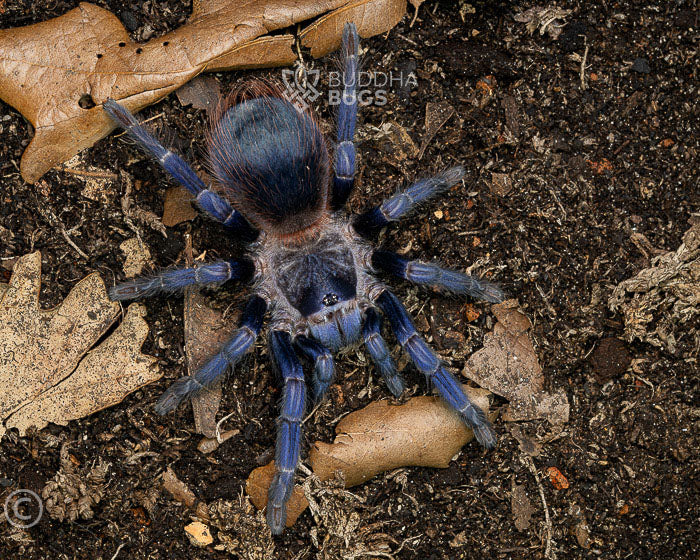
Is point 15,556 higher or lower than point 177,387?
lower

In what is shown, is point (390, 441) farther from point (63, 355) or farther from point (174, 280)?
point (63, 355)

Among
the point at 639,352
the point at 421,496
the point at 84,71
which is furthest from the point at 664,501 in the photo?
the point at 84,71

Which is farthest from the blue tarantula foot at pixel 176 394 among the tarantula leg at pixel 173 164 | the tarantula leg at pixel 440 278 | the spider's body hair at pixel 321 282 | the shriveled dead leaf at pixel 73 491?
the tarantula leg at pixel 440 278

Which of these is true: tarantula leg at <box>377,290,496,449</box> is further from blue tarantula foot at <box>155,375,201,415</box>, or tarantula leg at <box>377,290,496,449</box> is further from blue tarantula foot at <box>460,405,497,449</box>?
blue tarantula foot at <box>155,375,201,415</box>

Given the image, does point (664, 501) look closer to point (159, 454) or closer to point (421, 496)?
point (421, 496)

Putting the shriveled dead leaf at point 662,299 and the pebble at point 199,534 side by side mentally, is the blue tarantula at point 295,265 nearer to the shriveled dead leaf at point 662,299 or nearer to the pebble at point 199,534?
the pebble at point 199,534

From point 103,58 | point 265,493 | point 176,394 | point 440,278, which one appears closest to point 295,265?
point 440,278
